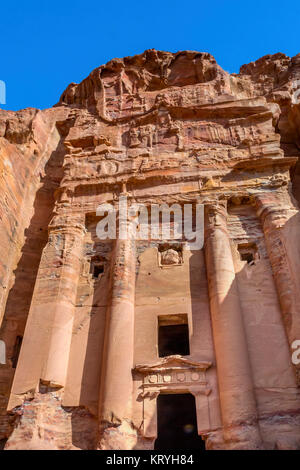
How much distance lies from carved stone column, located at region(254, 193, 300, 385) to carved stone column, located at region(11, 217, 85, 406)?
6.18m

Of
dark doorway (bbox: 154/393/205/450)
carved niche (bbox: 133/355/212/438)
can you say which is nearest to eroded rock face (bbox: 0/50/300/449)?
carved niche (bbox: 133/355/212/438)

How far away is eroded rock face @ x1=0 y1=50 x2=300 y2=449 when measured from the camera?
355 inches

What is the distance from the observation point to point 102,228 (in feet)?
43.8

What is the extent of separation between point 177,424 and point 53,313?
7050mm

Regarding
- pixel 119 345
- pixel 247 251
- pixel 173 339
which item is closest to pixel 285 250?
pixel 247 251

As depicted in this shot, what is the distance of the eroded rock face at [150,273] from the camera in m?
9.02

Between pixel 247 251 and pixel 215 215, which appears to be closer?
pixel 247 251

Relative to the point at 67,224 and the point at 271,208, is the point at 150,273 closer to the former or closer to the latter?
the point at 67,224

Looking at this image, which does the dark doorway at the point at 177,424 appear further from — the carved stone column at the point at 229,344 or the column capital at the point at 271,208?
the column capital at the point at 271,208

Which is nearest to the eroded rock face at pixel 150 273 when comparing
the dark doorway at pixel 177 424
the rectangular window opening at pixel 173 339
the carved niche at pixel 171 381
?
the carved niche at pixel 171 381

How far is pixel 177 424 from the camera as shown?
13.9 m

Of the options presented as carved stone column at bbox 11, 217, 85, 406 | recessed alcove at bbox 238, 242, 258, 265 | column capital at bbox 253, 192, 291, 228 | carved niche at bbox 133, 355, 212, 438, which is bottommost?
carved niche at bbox 133, 355, 212, 438

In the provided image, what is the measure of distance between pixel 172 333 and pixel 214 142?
26.1ft

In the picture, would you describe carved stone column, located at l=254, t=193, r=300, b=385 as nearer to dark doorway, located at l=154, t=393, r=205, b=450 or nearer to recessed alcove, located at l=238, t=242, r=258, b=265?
recessed alcove, located at l=238, t=242, r=258, b=265
